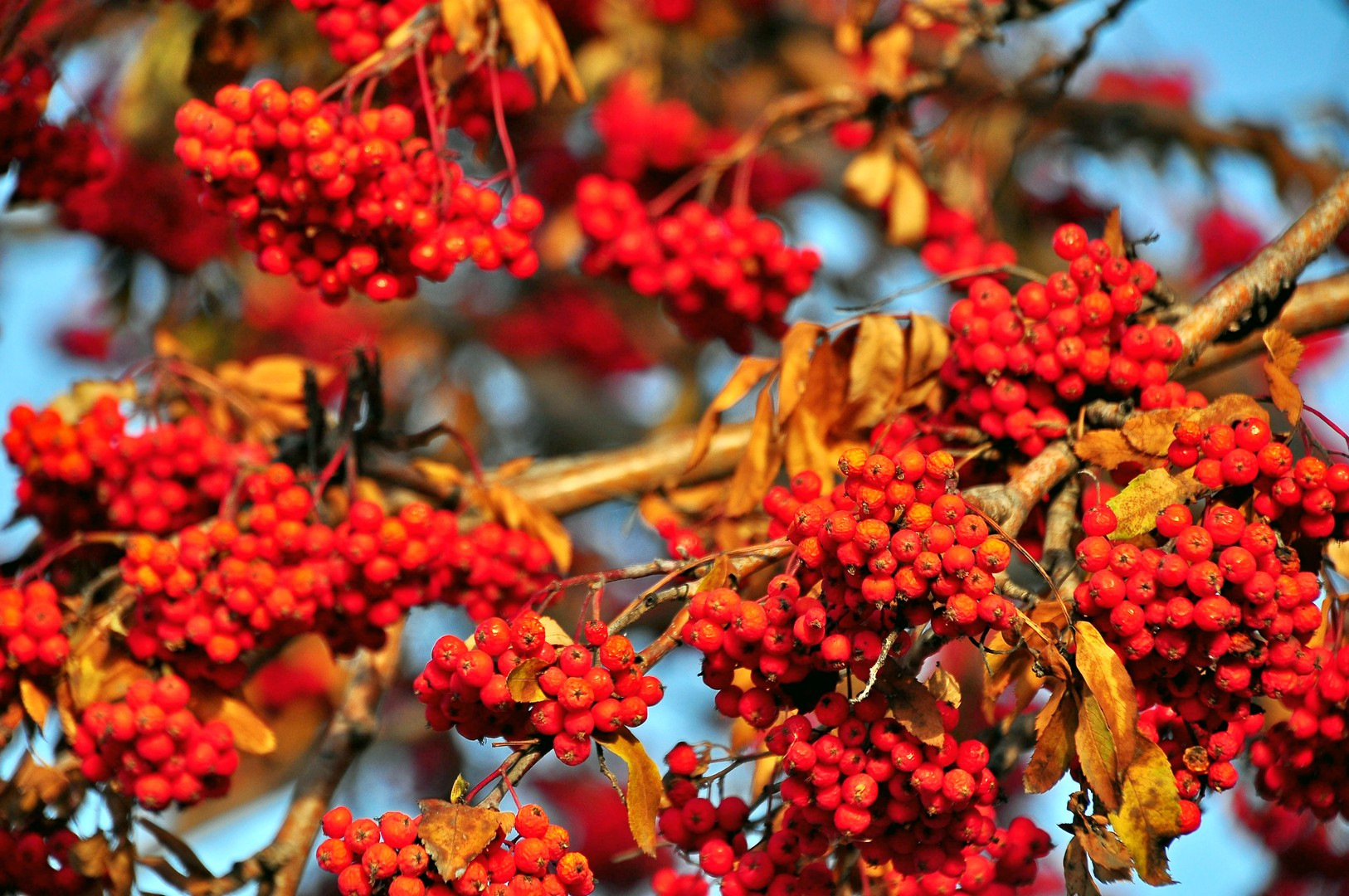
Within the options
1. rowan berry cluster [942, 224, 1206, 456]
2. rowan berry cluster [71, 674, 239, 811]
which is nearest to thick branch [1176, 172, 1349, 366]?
rowan berry cluster [942, 224, 1206, 456]

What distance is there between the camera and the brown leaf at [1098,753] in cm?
185

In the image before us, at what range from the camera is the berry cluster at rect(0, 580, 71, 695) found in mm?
2611

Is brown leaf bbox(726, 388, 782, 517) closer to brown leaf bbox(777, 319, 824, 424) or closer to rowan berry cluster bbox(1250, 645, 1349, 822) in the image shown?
brown leaf bbox(777, 319, 824, 424)

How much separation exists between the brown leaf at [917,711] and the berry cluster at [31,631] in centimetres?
171

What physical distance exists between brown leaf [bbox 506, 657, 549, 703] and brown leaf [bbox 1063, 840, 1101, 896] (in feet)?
2.71

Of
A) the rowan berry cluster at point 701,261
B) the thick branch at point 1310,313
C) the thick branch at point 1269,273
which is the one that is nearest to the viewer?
the thick branch at point 1269,273

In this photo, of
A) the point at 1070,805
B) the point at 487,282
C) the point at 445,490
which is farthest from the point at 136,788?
the point at 487,282

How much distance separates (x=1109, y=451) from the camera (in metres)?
2.09

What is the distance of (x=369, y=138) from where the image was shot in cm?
245

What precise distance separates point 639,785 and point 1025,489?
0.76 meters

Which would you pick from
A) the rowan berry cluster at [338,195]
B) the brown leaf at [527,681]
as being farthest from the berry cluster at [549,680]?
the rowan berry cluster at [338,195]

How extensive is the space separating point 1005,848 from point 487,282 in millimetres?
5135

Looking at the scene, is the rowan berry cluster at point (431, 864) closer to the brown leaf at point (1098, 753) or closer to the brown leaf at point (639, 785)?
the brown leaf at point (639, 785)

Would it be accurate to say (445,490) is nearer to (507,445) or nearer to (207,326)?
(207,326)
